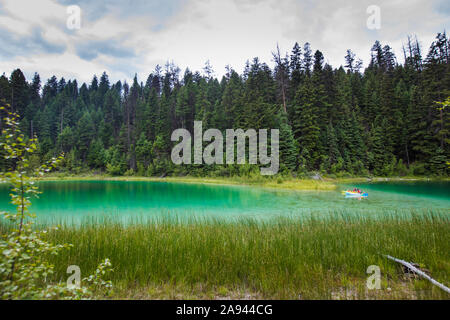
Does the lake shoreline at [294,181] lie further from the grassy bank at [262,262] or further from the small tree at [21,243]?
the small tree at [21,243]

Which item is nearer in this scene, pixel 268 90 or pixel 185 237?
pixel 185 237

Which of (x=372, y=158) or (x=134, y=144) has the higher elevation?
(x=134, y=144)

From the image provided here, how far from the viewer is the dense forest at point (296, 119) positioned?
29219mm

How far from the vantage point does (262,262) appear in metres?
3.88

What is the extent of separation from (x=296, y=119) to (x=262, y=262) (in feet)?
102

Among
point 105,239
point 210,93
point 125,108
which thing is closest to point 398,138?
point 210,93

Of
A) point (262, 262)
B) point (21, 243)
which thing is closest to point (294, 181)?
point (262, 262)

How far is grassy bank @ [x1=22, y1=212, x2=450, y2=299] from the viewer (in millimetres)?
3197

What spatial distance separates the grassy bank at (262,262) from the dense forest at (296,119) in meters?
23.2

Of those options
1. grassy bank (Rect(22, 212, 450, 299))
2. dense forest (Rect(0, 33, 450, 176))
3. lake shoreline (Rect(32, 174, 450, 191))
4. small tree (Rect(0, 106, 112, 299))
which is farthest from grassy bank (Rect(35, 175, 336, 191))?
small tree (Rect(0, 106, 112, 299))

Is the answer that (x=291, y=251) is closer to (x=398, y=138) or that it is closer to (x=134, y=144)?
(x=398, y=138)

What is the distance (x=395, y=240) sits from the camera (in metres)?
4.79

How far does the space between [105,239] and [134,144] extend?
Result: 40052 mm

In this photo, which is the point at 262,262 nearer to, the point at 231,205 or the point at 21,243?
the point at 21,243
